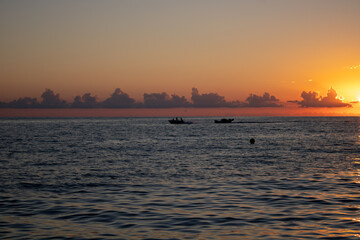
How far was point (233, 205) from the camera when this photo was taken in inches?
739

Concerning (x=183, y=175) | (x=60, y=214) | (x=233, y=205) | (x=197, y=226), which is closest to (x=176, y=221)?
(x=197, y=226)

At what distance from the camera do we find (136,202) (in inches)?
774

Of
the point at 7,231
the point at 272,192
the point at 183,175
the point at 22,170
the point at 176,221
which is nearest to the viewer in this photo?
the point at 7,231

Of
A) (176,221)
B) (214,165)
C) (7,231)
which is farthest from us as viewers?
(214,165)

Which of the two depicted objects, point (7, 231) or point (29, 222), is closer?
point (7, 231)

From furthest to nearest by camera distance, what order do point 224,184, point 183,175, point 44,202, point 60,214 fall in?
1. point 183,175
2. point 224,184
3. point 44,202
4. point 60,214

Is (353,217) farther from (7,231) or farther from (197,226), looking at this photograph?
(7,231)

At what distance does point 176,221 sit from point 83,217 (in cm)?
421

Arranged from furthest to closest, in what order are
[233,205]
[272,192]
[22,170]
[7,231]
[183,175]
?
[22,170]
[183,175]
[272,192]
[233,205]
[7,231]

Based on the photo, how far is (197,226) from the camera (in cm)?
1516

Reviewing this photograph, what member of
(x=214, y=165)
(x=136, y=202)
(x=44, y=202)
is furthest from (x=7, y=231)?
(x=214, y=165)

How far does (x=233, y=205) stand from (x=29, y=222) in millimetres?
9407

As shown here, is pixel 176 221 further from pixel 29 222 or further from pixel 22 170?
pixel 22 170

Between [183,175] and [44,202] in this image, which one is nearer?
[44,202]
